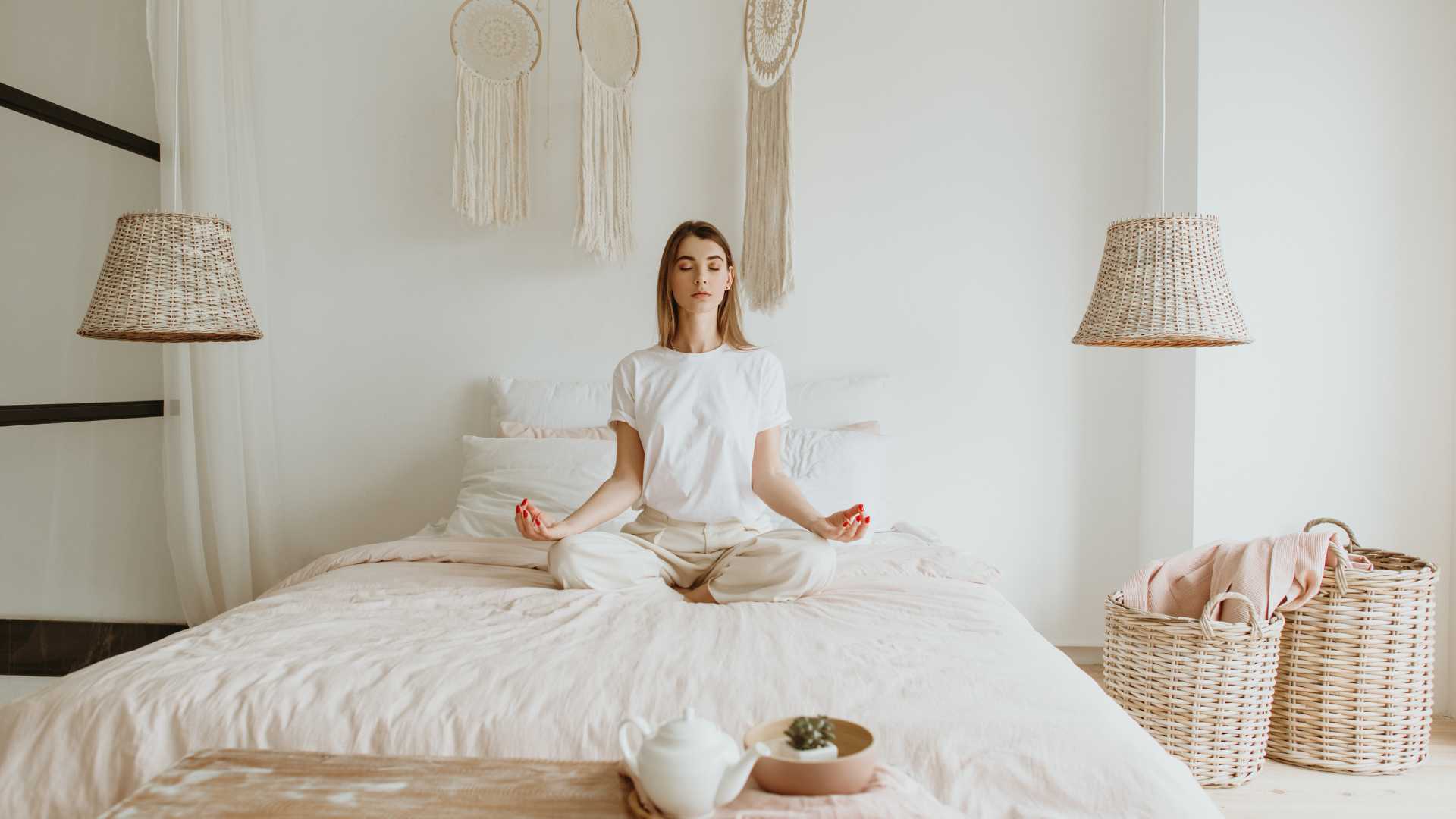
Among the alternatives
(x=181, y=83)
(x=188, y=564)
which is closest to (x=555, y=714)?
(x=188, y=564)

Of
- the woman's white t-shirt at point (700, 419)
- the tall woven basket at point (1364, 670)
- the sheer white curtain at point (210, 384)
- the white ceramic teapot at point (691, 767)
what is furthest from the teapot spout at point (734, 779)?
the sheer white curtain at point (210, 384)

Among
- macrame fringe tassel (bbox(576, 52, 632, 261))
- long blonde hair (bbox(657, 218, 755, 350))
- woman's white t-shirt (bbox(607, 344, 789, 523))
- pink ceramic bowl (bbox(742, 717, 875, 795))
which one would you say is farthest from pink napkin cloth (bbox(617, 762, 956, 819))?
macrame fringe tassel (bbox(576, 52, 632, 261))

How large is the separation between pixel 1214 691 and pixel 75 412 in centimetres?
283

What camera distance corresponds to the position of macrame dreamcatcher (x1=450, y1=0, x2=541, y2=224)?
9.57 feet

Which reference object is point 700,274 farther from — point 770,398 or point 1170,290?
point 1170,290

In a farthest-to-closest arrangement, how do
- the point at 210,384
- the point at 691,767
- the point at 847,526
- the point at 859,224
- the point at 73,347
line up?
the point at 859,224, the point at 210,384, the point at 73,347, the point at 847,526, the point at 691,767

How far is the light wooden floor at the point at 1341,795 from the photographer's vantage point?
2.01 metres

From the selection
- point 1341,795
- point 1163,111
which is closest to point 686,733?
point 1341,795

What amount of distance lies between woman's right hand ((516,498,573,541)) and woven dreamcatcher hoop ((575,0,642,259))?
1.18 metres

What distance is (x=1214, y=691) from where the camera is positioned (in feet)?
6.98

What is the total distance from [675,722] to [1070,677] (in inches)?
30.2

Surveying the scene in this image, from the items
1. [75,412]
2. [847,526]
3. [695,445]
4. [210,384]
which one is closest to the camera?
[847,526]

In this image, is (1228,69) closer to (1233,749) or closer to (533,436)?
(1233,749)

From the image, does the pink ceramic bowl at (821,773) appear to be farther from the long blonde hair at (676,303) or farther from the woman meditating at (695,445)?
the long blonde hair at (676,303)
